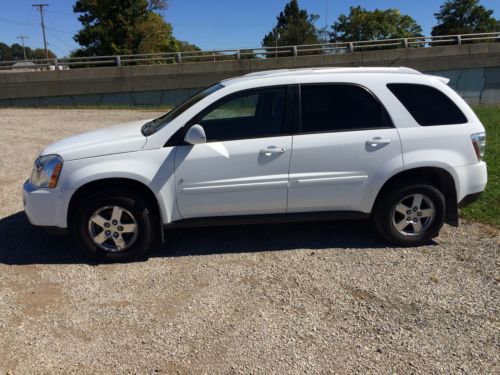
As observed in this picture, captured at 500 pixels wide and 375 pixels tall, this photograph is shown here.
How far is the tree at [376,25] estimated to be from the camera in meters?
68.5

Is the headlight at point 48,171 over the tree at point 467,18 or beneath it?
beneath

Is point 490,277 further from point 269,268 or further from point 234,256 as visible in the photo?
point 234,256

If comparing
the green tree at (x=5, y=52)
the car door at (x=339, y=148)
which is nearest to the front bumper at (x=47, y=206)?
the car door at (x=339, y=148)

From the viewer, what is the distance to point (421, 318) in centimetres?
314

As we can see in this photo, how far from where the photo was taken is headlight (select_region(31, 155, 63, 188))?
3879 millimetres

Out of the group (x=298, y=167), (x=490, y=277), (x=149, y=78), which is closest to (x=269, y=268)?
(x=298, y=167)

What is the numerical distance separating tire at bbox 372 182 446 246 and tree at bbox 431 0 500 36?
7431 cm

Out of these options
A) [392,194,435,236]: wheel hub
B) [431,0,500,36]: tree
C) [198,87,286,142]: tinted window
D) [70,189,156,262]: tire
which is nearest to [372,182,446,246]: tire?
[392,194,435,236]: wheel hub

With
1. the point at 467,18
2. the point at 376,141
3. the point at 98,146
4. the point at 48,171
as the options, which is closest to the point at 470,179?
the point at 376,141

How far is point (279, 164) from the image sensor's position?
4012 mm

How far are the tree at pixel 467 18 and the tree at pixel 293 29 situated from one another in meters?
21.7

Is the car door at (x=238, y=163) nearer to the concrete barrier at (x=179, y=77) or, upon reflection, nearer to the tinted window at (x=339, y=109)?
the tinted window at (x=339, y=109)

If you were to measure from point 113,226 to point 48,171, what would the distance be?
77 cm

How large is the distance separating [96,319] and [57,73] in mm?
21594
